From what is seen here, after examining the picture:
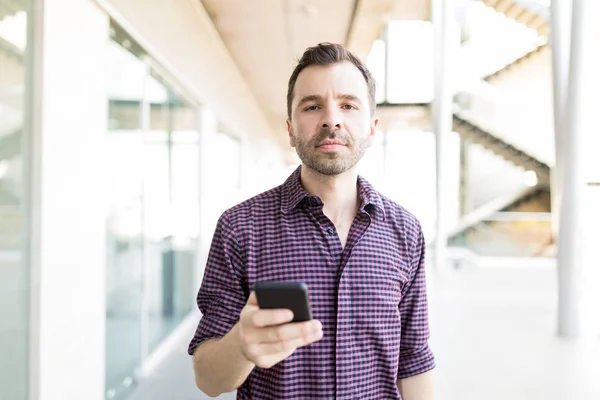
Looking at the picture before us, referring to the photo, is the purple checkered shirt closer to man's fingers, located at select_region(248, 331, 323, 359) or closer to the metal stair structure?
man's fingers, located at select_region(248, 331, 323, 359)

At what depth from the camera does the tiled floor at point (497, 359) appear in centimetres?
340

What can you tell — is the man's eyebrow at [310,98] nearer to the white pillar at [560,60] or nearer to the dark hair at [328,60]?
the dark hair at [328,60]

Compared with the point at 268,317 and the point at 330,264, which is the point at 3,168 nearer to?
the point at 330,264

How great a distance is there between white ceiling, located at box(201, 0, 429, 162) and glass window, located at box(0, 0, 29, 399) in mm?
3342

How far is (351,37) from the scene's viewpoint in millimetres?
6535

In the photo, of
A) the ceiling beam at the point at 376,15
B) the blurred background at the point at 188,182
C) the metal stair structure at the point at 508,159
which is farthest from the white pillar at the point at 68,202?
the metal stair structure at the point at 508,159

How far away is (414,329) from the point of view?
1.32 meters

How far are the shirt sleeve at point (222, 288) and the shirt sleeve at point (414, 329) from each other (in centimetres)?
43

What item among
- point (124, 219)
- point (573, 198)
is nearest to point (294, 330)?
point (124, 219)

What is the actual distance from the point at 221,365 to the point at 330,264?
0.34m

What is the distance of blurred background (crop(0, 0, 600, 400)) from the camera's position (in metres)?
2.18

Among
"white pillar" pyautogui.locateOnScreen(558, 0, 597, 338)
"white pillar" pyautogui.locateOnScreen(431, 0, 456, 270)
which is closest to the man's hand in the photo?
"white pillar" pyautogui.locateOnScreen(558, 0, 597, 338)

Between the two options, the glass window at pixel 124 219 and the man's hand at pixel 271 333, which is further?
the glass window at pixel 124 219

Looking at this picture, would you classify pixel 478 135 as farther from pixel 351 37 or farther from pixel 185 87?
pixel 185 87
